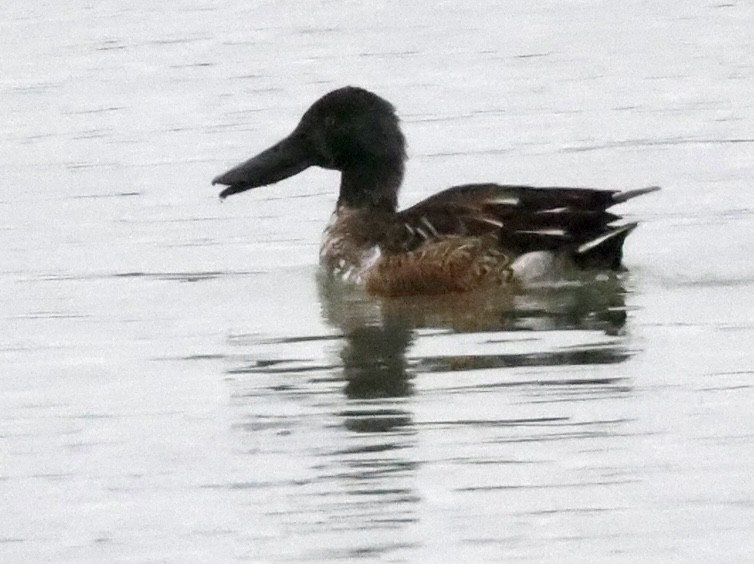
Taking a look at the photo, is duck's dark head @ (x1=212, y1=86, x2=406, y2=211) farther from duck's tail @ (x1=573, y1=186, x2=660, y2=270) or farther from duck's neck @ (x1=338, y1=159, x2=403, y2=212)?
duck's tail @ (x1=573, y1=186, x2=660, y2=270)

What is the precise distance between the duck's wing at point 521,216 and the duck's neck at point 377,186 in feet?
3.83

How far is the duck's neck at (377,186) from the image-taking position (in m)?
14.1

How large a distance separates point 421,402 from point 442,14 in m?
13.6

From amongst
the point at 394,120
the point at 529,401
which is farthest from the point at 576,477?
the point at 394,120

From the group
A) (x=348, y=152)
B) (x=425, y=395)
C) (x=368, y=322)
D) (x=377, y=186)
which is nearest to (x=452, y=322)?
(x=368, y=322)

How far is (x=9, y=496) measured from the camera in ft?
29.2

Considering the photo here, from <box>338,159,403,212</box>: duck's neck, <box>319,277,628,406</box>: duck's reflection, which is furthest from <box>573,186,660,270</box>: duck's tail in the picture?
<box>338,159,403,212</box>: duck's neck

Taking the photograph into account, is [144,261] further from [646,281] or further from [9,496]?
[9,496]

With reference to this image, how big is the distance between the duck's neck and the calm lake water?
539mm

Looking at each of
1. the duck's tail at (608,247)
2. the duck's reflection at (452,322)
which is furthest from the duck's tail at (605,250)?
the duck's reflection at (452,322)

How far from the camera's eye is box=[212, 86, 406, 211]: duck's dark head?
46.2 feet

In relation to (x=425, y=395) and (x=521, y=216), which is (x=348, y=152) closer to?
(x=521, y=216)

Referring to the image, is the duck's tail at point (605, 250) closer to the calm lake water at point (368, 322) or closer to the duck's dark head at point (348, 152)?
the calm lake water at point (368, 322)

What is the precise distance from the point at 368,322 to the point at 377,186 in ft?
6.37
